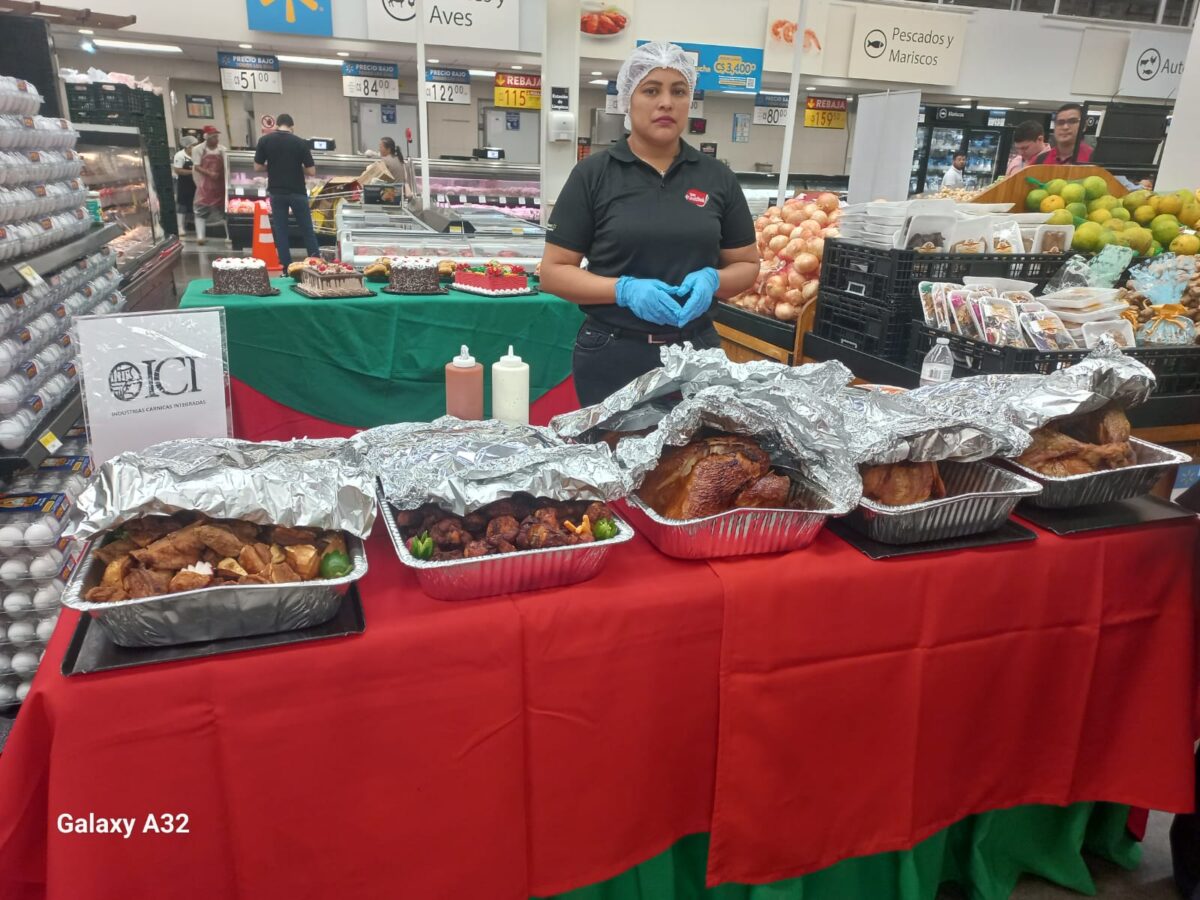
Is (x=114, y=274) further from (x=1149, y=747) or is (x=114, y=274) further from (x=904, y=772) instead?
(x=1149, y=747)

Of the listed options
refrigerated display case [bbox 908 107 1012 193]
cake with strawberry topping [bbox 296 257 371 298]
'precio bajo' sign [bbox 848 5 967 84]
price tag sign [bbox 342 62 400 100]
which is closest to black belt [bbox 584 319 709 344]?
cake with strawberry topping [bbox 296 257 371 298]

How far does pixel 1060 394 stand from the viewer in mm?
1729

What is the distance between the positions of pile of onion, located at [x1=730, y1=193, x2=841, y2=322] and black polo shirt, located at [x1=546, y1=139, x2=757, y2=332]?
974 mm

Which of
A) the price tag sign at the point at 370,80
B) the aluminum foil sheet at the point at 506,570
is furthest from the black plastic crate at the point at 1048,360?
the price tag sign at the point at 370,80

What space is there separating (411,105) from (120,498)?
14.2 m

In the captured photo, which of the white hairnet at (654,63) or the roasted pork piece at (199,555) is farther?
the white hairnet at (654,63)

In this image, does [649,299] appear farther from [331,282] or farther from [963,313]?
[331,282]

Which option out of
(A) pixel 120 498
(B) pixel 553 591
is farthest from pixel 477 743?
(A) pixel 120 498

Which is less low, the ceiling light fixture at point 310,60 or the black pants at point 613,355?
the ceiling light fixture at point 310,60

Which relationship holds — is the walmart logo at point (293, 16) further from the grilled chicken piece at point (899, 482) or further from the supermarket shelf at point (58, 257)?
the grilled chicken piece at point (899, 482)

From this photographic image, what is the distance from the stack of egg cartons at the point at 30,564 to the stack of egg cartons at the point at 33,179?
2.41 ft

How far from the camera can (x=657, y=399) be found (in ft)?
5.68

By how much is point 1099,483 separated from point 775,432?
2.59 ft

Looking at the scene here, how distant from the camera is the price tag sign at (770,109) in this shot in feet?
39.7
